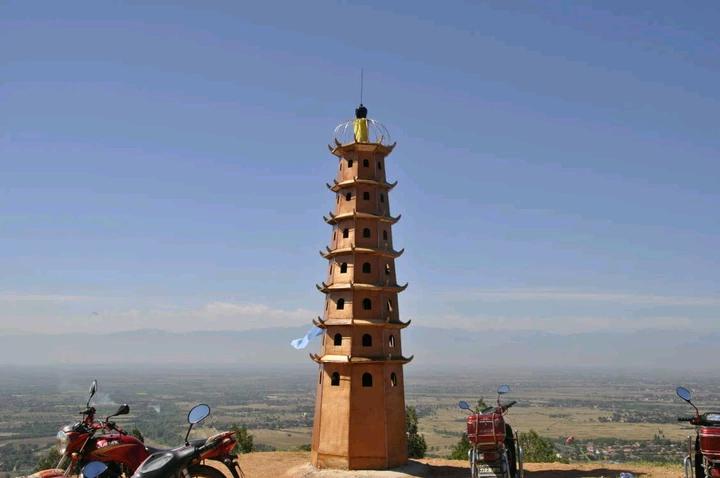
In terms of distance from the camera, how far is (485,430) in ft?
56.6

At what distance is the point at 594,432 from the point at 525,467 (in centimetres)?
7725

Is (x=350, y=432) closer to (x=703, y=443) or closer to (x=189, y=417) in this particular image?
(x=703, y=443)

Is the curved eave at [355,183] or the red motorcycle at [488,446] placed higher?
the curved eave at [355,183]

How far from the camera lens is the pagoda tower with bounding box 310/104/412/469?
80.0 feet

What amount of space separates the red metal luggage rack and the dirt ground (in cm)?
657

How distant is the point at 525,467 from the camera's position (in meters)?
24.4

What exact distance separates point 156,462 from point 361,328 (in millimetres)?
17070

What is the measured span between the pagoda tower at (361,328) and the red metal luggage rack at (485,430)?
25.4 feet

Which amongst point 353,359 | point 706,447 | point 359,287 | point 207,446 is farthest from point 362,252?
point 207,446

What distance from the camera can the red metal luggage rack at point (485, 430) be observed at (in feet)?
56.4

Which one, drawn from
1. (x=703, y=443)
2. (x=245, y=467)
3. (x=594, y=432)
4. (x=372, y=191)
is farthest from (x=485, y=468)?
(x=594, y=432)

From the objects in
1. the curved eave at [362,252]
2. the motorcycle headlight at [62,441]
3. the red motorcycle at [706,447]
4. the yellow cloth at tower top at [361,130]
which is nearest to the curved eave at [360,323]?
the curved eave at [362,252]

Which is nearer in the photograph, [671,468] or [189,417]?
[189,417]

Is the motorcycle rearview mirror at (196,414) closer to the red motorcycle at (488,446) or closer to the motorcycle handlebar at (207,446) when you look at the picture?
the motorcycle handlebar at (207,446)
